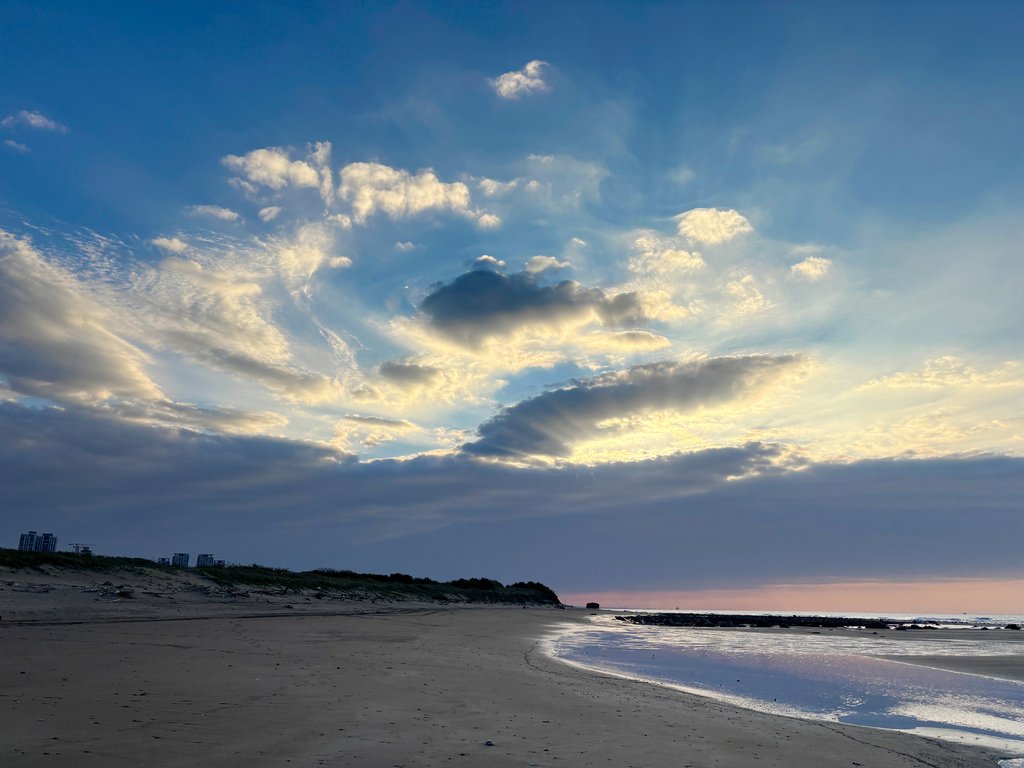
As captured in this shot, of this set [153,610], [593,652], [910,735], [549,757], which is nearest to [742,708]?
[910,735]

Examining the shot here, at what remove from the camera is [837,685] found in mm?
19641

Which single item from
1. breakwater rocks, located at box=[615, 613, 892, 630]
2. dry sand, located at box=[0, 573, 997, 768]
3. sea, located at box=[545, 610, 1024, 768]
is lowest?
breakwater rocks, located at box=[615, 613, 892, 630]

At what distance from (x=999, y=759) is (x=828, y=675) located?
12720mm

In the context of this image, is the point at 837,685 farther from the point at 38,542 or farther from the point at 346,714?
the point at 38,542

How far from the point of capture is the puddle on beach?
13.9m

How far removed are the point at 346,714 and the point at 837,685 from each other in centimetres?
1650

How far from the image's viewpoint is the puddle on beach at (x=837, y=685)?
45.6ft

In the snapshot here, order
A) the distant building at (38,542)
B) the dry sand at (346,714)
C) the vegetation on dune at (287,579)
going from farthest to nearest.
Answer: the distant building at (38,542), the vegetation on dune at (287,579), the dry sand at (346,714)

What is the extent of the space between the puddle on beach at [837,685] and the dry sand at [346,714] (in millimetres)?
2019

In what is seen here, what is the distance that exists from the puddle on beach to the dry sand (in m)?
2.02

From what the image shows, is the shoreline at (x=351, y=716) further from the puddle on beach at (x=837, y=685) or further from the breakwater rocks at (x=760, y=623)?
the breakwater rocks at (x=760, y=623)

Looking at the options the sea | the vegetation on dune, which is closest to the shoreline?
the sea

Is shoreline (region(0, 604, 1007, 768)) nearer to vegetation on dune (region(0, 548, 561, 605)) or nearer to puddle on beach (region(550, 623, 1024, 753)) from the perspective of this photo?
puddle on beach (region(550, 623, 1024, 753))

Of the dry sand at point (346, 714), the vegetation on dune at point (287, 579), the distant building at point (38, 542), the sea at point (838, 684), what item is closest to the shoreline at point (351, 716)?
the dry sand at point (346, 714)
